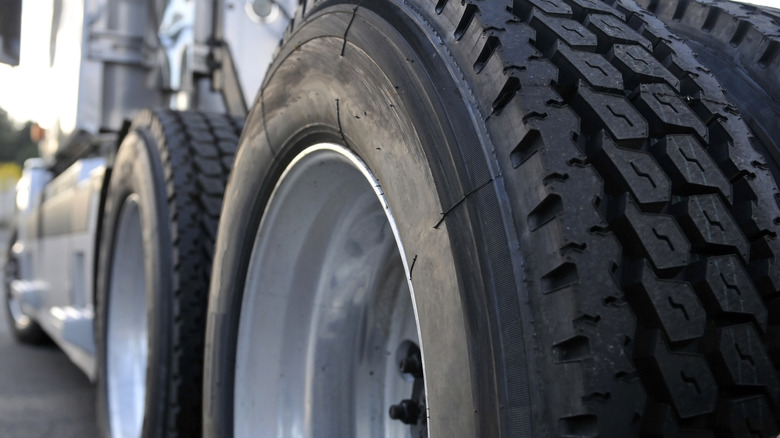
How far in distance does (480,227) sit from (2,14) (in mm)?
2325

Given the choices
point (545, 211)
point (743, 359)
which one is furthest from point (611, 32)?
point (743, 359)

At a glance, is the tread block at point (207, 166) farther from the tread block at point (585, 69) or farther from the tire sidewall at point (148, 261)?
the tread block at point (585, 69)

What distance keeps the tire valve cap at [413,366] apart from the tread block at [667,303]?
0.73m

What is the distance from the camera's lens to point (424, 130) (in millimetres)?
1136

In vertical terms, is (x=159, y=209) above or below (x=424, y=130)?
above

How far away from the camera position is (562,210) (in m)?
0.98

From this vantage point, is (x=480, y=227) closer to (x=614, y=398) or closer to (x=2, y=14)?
(x=614, y=398)

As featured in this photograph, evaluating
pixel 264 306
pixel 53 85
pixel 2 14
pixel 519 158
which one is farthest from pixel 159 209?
pixel 53 85

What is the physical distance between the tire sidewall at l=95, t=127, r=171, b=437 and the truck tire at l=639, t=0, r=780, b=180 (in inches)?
60.0

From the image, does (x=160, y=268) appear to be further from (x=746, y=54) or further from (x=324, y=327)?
(x=746, y=54)

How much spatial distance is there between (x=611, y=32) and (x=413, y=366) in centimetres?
78

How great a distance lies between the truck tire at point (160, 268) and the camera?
226 cm

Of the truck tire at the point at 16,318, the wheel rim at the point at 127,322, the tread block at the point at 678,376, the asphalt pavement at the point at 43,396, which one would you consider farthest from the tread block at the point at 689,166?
the truck tire at the point at 16,318

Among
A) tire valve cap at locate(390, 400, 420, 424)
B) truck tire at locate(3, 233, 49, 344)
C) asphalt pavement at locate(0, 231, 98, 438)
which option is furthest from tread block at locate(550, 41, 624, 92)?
truck tire at locate(3, 233, 49, 344)
